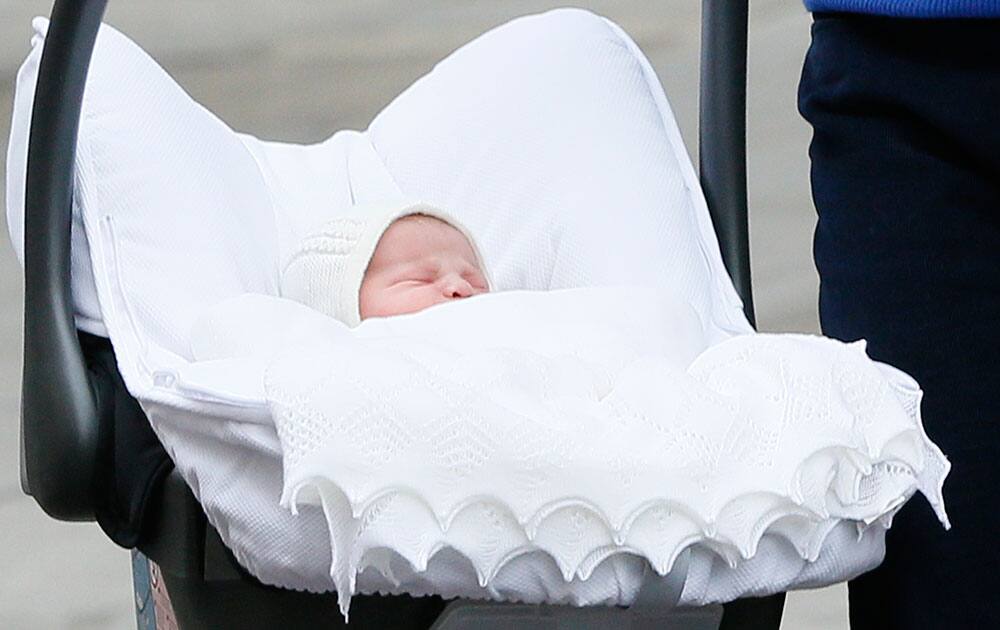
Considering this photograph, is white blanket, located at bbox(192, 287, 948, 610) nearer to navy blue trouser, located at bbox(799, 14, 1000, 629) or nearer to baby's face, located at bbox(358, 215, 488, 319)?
navy blue trouser, located at bbox(799, 14, 1000, 629)

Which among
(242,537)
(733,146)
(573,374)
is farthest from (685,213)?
(242,537)

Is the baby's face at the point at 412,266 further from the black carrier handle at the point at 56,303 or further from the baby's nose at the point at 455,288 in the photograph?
the black carrier handle at the point at 56,303

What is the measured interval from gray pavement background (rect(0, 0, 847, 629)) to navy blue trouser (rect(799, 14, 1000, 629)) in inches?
64.3

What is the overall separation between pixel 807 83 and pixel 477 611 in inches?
19.2

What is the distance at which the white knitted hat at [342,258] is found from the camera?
121 cm

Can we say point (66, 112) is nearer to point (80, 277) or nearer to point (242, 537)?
point (80, 277)

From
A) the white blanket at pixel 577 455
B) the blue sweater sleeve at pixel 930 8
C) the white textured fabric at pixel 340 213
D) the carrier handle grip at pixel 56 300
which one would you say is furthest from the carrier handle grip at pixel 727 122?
the carrier handle grip at pixel 56 300

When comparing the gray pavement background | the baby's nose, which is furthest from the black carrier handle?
the gray pavement background

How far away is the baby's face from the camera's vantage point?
1.21 m

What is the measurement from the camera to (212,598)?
37.5 inches

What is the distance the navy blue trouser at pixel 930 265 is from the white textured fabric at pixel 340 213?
123mm

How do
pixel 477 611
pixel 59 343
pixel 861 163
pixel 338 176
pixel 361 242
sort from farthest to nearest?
pixel 338 176
pixel 361 242
pixel 861 163
pixel 59 343
pixel 477 611

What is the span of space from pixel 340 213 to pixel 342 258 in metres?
0.13

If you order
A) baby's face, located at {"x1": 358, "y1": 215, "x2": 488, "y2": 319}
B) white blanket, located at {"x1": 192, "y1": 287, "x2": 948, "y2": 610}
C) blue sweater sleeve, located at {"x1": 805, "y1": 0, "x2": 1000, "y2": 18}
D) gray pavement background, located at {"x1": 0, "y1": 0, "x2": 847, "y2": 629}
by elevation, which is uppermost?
blue sweater sleeve, located at {"x1": 805, "y1": 0, "x2": 1000, "y2": 18}
